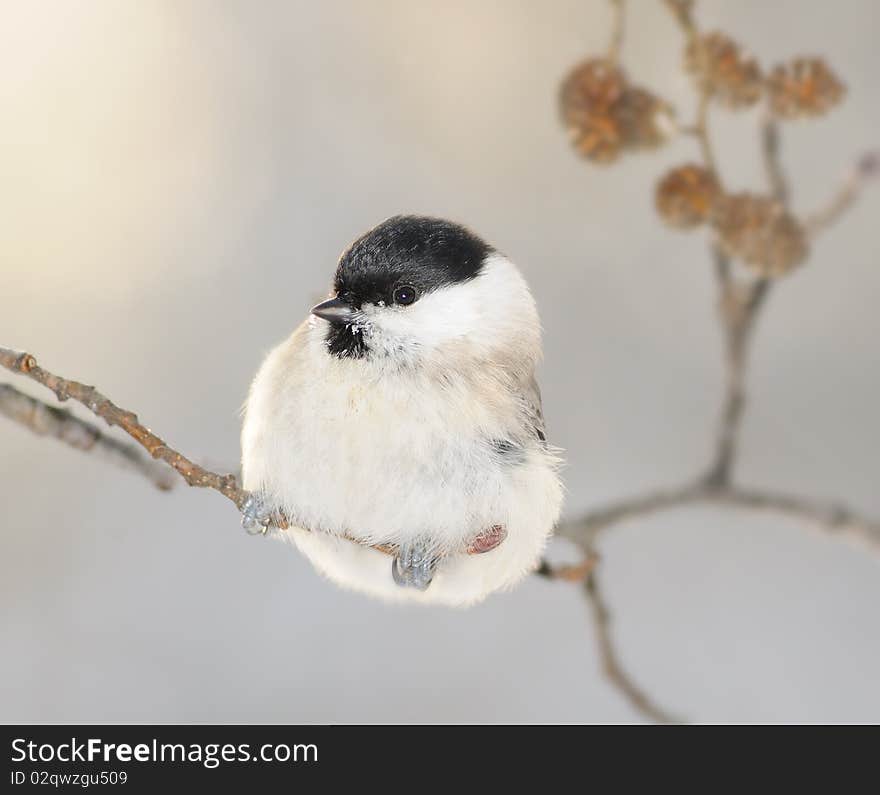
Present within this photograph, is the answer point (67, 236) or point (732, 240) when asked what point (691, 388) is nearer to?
point (732, 240)

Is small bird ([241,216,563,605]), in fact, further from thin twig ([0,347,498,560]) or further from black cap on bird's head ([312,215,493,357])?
thin twig ([0,347,498,560])

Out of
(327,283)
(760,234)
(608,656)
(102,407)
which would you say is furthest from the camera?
(327,283)

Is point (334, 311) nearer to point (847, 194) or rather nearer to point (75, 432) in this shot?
point (75, 432)

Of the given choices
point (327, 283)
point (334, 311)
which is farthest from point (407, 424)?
point (327, 283)

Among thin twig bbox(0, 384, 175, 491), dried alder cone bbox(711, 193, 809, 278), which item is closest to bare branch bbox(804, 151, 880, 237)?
dried alder cone bbox(711, 193, 809, 278)

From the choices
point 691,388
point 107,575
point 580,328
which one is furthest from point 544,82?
point 107,575

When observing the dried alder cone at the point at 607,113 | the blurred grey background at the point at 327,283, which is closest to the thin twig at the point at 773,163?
the dried alder cone at the point at 607,113

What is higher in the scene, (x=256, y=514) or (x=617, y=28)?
(x=617, y=28)
